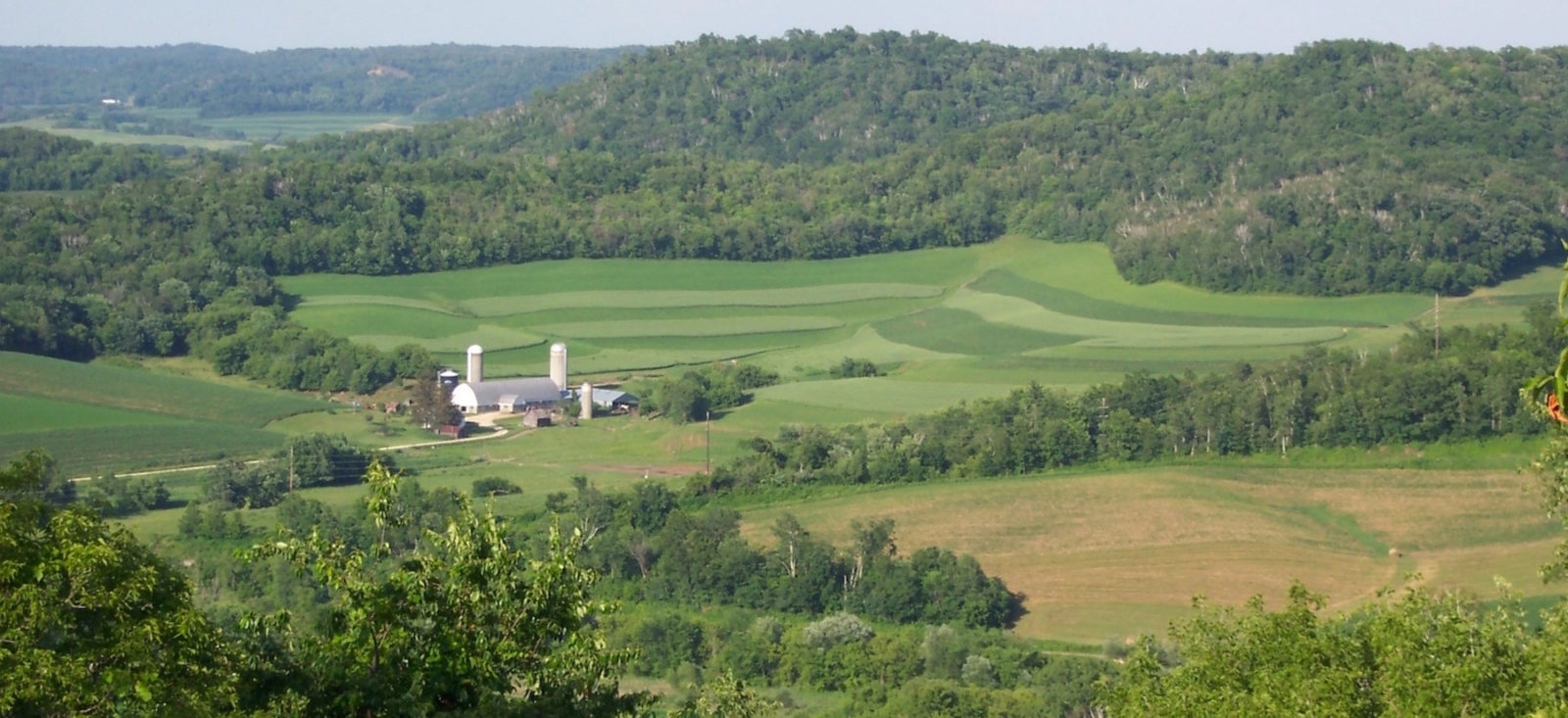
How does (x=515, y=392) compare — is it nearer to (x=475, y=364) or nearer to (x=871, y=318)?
(x=475, y=364)

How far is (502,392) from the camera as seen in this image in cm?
5588

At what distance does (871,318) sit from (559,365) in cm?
1740

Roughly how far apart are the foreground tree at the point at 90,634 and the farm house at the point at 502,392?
42.6 m

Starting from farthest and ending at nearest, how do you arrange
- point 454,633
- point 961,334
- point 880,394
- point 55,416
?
1. point 961,334
2. point 880,394
3. point 55,416
4. point 454,633

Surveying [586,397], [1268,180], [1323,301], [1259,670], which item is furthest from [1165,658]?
[1268,180]

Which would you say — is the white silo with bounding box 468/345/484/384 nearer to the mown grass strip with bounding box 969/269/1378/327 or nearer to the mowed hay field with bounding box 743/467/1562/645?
the mowed hay field with bounding box 743/467/1562/645

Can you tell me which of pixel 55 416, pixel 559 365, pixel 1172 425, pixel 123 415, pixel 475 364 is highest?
pixel 1172 425

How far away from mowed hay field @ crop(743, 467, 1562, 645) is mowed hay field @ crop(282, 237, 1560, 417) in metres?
12.9

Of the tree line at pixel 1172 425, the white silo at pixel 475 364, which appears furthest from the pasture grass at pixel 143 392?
the tree line at pixel 1172 425

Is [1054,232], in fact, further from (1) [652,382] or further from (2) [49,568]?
(2) [49,568]

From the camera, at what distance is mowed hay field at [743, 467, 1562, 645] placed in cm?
3434

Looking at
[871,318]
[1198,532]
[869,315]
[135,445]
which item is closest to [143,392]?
[135,445]

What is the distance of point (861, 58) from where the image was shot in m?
134

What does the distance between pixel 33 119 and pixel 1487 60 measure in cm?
14700
